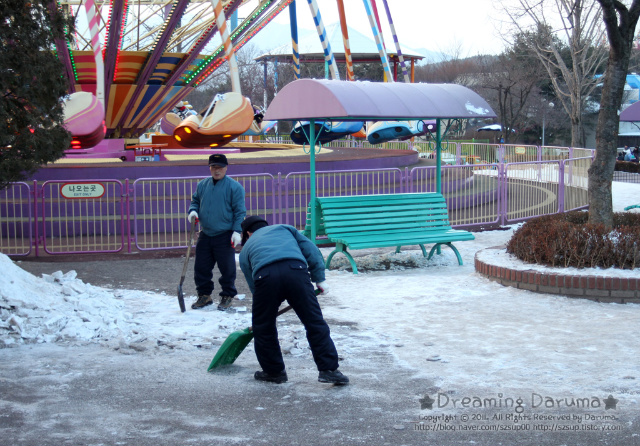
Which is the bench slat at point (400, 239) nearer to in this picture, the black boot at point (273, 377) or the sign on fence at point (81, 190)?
the sign on fence at point (81, 190)

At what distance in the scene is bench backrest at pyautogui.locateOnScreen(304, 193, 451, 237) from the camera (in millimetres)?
10359

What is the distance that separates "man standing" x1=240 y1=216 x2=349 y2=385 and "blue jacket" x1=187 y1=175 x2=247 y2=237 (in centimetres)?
248

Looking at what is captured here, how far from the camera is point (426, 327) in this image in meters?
7.11

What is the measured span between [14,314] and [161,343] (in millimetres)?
1464

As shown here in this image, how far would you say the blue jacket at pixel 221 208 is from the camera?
8.05 metres

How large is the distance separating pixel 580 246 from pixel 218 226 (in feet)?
13.8

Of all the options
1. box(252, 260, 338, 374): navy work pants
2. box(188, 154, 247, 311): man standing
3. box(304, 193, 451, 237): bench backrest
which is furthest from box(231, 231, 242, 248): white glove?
box(304, 193, 451, 237): bench backrest

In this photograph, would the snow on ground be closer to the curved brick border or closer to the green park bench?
the curved brick border

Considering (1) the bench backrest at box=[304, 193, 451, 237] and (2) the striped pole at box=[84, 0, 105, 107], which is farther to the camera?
(2) the striped pole at box=[84, 0, 105, 107]

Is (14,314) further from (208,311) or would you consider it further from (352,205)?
(352,205)

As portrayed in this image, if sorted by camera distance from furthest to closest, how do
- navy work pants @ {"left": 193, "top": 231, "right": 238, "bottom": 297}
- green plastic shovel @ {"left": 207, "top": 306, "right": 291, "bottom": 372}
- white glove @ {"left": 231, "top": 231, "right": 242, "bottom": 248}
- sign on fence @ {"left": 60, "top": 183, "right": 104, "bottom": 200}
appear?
sign on fence @ {"left": 60, "top": 183, "right": 104, "bottom": 200} < navy work pants @ {"left": 193, "top": 231, "right": 238, "bottom": 297} < white glove @ {"left": 231, "top": 231, "right": 242, "bottom": 248} < green plastic shovel @ {"left": 207, "top": 306, "right": 291, "bottom": 372}

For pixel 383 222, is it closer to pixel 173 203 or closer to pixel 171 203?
pixel 171 203

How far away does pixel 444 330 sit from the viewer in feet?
22.9

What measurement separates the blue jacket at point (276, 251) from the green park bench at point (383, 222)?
4197 millimetres
